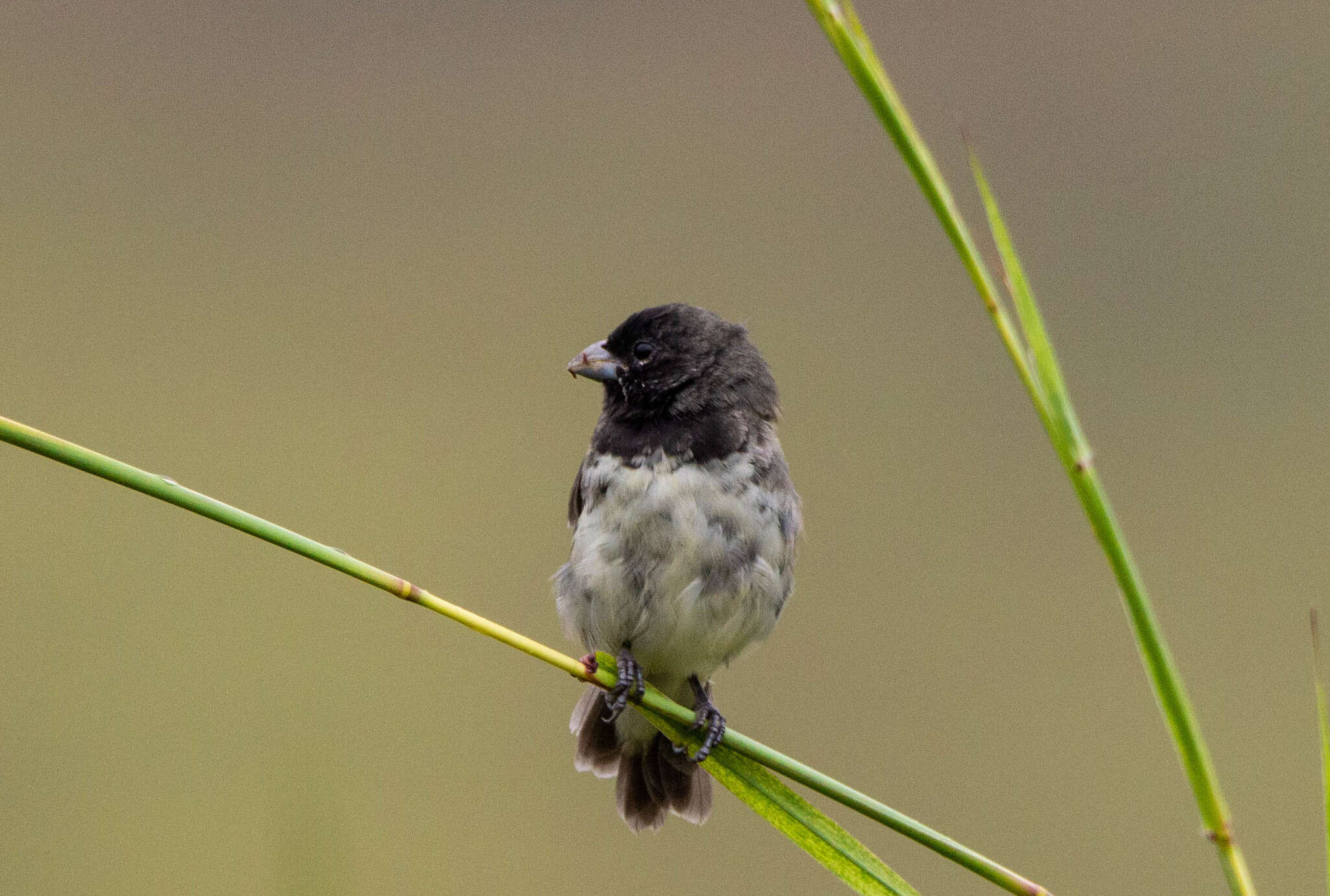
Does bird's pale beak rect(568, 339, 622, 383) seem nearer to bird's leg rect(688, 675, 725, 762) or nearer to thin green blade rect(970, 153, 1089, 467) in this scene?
bird's leg rect(688, 675, 725, 762)

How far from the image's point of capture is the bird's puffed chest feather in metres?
2.82

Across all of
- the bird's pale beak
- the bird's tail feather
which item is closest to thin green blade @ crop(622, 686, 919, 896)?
the bird's pale beak

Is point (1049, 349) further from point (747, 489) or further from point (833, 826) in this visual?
point (747, 489)

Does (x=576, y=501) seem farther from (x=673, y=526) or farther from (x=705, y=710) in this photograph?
(x=705, y=710)

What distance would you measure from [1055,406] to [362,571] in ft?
2.25

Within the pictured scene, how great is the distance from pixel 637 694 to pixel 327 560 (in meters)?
0.65

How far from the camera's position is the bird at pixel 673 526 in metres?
2.83

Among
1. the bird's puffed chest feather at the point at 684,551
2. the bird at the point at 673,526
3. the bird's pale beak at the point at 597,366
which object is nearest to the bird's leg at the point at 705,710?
the bird at the point at 673,526

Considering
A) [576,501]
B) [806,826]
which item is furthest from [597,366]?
[806,826]

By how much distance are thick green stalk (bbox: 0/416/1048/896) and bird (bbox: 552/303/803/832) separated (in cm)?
123

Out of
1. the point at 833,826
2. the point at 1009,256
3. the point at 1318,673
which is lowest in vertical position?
the point at 833,826

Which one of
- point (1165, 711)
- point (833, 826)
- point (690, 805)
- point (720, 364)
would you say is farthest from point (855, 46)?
point (690, 805)

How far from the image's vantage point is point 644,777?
337 centimetres

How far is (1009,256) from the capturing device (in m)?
0.98
